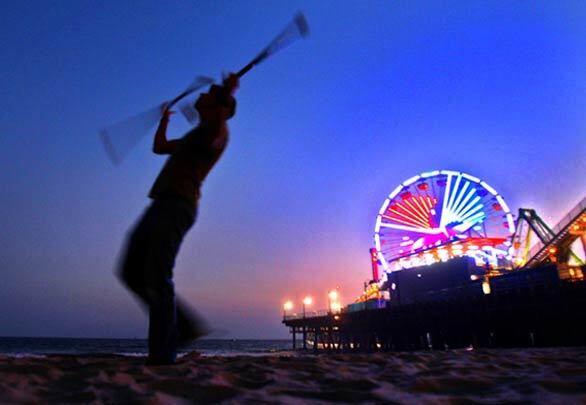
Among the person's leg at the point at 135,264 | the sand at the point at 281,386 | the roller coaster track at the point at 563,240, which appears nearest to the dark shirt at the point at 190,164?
the person's leg at the point at 135,264

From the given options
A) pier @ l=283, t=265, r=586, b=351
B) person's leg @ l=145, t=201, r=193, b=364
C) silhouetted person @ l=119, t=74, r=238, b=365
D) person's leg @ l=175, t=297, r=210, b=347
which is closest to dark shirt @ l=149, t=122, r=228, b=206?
silhouetted person @ l=119, t=74, r=238, b=365

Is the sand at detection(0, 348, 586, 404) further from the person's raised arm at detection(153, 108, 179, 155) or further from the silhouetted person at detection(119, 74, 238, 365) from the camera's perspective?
the person's raised arm at detection(153, 108, 179, 155)

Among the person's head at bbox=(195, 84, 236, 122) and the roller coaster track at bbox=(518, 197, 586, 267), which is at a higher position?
the roller coaster track at bbox=(518, 197, 586, 267)

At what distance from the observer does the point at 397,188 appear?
1406 inches

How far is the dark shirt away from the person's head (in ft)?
0.39

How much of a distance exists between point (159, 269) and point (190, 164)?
1039mm

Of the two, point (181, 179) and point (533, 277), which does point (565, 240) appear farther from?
point (181, 179)

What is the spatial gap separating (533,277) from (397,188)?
51.7 feet

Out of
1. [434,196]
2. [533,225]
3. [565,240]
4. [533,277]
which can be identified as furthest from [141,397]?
[533,225]

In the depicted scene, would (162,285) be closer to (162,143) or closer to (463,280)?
(162,143)

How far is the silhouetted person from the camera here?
3.10 meters

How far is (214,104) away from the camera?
360cm

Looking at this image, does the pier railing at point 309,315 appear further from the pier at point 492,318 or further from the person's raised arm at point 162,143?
the person's raised arm at point 162,143

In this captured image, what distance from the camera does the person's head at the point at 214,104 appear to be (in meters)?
3.57
